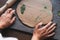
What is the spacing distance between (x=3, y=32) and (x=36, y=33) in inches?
8.7

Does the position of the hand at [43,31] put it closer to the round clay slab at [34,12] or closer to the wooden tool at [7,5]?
the round clay slab at [34,12]

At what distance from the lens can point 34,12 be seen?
50.3 inches

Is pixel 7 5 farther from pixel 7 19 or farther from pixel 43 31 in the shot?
pixel 43 31

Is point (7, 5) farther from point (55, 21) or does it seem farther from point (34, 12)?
point (55, 21)

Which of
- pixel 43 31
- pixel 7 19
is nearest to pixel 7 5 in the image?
pixel 7 19

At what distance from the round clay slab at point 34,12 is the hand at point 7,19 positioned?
5 centimetres

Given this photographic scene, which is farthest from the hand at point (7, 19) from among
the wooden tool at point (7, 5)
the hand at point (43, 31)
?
the hand at point (43, 31)

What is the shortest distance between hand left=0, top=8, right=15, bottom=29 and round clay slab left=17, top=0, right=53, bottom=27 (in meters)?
0.05

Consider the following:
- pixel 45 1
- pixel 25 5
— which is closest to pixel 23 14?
pixel 25 5

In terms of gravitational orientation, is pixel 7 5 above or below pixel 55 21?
above

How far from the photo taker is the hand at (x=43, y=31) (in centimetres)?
122

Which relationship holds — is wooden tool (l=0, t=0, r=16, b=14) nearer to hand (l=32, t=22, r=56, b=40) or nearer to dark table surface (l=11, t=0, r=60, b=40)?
dark table surface (l=11, t=0, r=60, b=40)

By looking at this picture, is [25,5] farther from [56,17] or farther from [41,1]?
[56,17]

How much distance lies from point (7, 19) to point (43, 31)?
0.25 m
